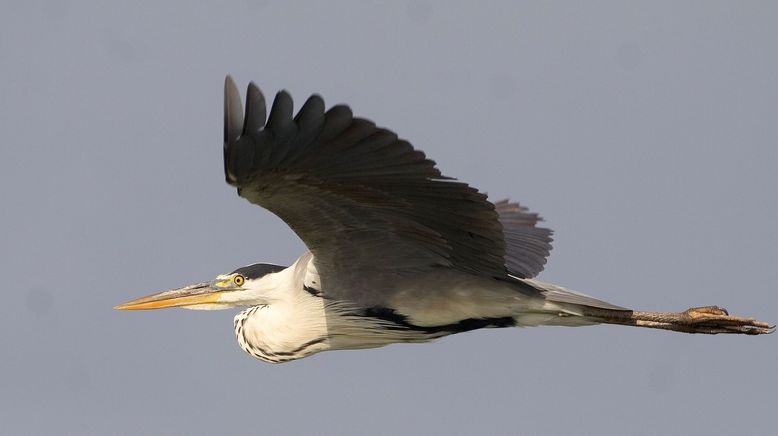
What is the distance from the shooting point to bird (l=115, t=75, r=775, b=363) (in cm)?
580

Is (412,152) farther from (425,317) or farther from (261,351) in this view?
(261,351)

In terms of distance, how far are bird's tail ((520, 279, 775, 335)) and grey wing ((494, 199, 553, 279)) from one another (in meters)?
0.45

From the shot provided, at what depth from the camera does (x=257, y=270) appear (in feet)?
25.8

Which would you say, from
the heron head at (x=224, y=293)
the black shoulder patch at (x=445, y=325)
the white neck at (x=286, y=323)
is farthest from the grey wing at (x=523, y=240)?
the heron head at (x=224, y=293)

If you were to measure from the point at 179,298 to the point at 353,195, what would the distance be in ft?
7.67

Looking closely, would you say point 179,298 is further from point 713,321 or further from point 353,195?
point 713,321

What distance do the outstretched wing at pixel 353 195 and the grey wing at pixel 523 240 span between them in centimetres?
93

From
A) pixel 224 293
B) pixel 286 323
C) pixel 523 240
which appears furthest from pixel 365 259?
pixel 523 240

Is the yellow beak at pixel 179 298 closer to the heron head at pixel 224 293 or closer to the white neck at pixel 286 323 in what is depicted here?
the heron head at pixel 224 293

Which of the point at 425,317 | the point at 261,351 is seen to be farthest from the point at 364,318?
the point at 261,351

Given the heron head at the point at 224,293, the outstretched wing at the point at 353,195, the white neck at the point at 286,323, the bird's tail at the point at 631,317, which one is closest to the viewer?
the outstretched wing at the point at 353,195

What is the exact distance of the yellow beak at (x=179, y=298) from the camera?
8.09 m

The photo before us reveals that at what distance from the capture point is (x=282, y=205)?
6379 millimetres

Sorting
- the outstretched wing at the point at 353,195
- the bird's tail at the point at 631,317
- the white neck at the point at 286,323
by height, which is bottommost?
the white neck at the point at 286,323
